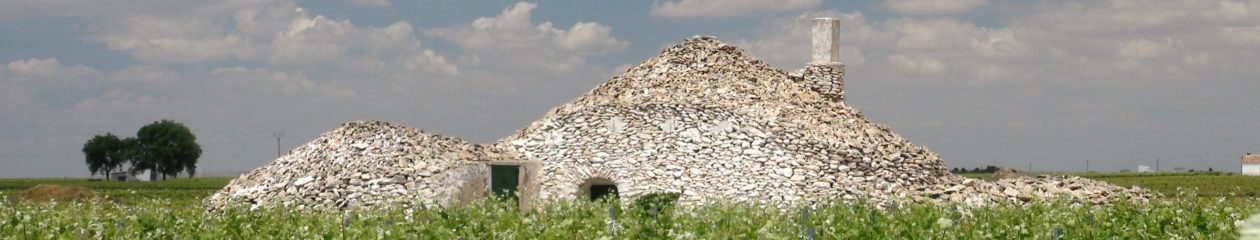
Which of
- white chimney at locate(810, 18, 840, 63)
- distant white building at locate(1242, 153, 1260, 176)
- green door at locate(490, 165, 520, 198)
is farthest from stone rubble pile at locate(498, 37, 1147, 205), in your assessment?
distant white building at locate(1242, 153, 1260, 176)

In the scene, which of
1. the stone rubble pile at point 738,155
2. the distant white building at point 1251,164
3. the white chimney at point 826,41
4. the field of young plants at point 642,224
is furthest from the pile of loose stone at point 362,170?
the distant white building at point 1251,164

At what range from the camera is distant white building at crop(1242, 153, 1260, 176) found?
52.7m

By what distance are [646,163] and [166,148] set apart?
49200 mm

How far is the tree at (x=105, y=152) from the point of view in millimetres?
64375

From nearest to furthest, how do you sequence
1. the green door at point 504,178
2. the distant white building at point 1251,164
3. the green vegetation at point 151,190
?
the green door at point 504,178
the green vegetation at point 151,190
the distant white building at point 1251,164

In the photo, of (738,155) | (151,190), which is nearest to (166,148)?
(151,190)

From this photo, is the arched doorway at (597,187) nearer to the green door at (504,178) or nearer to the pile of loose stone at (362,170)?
the green door at (504,178)

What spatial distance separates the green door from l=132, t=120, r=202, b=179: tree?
1880 inches

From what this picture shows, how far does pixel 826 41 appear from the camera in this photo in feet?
83.5

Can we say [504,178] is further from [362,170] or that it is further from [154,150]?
[154,150]

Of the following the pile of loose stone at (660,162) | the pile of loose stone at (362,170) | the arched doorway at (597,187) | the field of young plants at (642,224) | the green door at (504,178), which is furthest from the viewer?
the arched doorway at (597,187)

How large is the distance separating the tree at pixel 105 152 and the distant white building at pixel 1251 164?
5274cm

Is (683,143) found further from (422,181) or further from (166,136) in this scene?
(166,136)

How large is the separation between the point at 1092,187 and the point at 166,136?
173 feet
